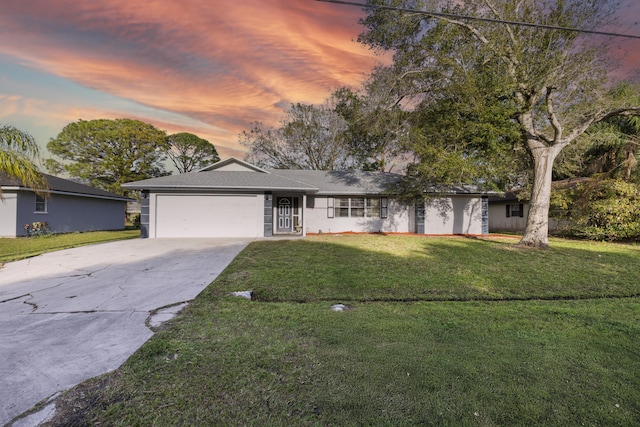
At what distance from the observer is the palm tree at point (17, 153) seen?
7.88 meters

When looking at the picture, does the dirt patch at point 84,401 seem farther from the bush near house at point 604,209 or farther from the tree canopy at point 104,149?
the tree canopy at point 104,149

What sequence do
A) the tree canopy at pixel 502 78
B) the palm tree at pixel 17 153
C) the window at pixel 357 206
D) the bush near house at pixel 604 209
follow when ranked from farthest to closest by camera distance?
1. the window at pixel 357 206
2. the bush near house at pixel 604 209
3. the tree canopy at pixel 502 78
4. the palm tree at pixel 17 153

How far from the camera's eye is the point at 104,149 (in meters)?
27.5

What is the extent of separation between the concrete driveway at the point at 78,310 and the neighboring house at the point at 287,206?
4.97 m

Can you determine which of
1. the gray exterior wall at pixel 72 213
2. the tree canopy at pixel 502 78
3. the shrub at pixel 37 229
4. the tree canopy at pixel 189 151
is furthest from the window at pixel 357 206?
the tree canopy at pixel 189 151

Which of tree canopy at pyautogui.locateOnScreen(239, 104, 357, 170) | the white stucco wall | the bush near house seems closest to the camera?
the bush near house

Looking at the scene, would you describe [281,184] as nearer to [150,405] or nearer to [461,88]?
[461,88]

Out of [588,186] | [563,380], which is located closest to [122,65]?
[563,380]

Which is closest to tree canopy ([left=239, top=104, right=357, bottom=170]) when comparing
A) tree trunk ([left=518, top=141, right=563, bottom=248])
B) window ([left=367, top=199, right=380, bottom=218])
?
window ([left=367, top=199, right=380, bottom=218])

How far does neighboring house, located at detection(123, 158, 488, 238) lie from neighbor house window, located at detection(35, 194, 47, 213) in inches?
275

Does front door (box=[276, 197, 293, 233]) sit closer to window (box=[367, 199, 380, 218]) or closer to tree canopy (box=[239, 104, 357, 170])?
window (box=[367, 199, 380, 218])

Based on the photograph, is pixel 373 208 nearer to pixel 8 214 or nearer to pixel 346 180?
pixel 346 180

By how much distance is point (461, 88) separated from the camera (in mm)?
9984

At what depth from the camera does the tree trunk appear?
10516mm
